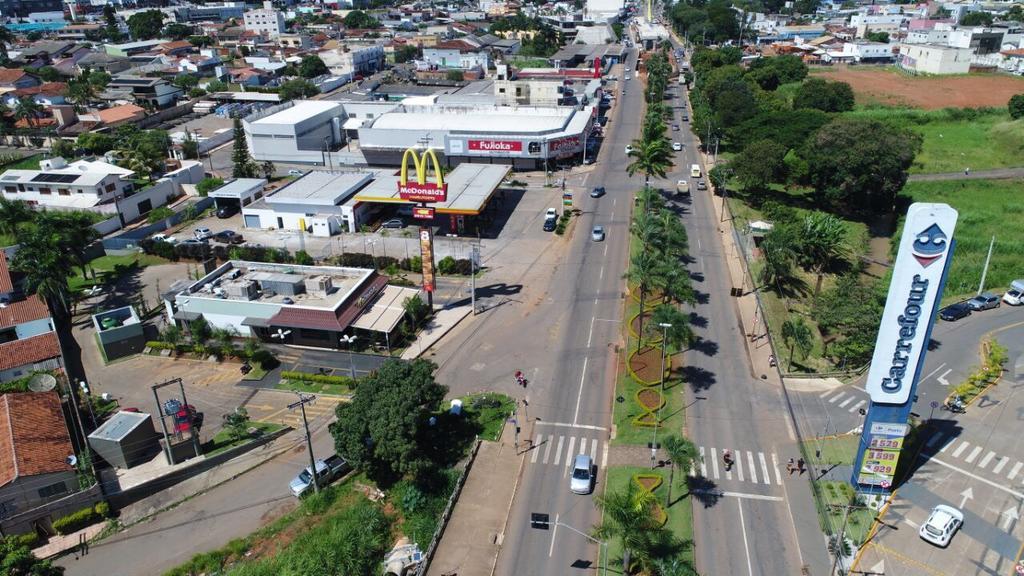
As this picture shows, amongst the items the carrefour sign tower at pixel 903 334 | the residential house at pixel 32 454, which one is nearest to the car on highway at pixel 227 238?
the residential house at pixel 32 454

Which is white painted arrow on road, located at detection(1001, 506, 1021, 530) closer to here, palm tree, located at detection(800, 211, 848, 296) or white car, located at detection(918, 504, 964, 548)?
white car, located at detection(918, 504, 964, 548)

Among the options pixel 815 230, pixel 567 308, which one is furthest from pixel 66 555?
pixel 815 230

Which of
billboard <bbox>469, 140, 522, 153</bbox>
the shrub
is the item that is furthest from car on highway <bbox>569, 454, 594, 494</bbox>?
billboard <bbox>469, 140, 522, 153</bbox>

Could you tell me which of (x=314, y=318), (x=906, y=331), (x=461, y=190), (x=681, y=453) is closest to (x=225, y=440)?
(x=314, y=318)

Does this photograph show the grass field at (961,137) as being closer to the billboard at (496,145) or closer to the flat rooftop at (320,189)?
the billboard at (496,145)

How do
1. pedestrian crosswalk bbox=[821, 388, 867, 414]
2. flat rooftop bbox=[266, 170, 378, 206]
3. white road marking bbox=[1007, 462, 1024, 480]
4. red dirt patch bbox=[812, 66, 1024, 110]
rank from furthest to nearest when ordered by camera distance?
red dirt patch bbox=[812, 66, 1024, 110] < flat rooftop bbox=[266, 170, 378, 206] < pedestrian crosswalk bbox=[821, 388, 867, 414] < white road marking bbox=[1007, 462, 1024, 480]
